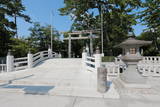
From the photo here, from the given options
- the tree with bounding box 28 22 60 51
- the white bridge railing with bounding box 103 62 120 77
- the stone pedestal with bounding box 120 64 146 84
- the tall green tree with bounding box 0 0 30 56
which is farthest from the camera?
the tree with bounding box 28 22 60 51

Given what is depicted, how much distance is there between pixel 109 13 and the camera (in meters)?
17.5

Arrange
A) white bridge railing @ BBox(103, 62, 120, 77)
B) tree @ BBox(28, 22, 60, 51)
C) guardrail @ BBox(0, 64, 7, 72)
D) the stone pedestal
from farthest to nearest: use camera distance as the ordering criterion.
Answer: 1. tree @ BBox(28, 22, 60, 51)
2. guardrail @ BBox(0, 64, 7, 72)
3. white bridge railing @ BBox(103, 62, 120, 77)
4. the stone pedestal

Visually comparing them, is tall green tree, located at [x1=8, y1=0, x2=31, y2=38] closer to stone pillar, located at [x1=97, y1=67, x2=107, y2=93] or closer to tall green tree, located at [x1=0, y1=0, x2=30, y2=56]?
tall green tree, located at [x1=0, y1=0, x2=30, y2=56]

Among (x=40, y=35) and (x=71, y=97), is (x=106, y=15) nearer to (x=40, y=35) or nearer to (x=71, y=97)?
(x=40, y=35)

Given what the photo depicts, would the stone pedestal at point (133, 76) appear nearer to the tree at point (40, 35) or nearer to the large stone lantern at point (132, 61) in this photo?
the large stone lantern at point (132, 61)

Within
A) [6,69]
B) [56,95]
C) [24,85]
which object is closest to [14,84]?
[24,85]

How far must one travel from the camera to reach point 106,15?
18.0m

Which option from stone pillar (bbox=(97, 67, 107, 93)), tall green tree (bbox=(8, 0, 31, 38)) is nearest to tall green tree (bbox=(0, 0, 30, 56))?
tall green tree (bbox=(8, 0, 31, 38))

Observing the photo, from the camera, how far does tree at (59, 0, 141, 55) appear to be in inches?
656

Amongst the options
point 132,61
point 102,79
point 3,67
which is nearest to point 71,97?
point 102,79

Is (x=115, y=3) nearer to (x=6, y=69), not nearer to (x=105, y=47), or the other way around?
(x=105, y=47)

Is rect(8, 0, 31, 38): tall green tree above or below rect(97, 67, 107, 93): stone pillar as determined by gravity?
above

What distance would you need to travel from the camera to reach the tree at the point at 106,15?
1667cm

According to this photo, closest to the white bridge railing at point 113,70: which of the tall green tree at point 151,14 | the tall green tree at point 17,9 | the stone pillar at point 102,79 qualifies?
the stone pillar at point 102,79
